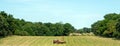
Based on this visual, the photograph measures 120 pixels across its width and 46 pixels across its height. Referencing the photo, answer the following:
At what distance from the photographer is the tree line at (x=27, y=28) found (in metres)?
76.6

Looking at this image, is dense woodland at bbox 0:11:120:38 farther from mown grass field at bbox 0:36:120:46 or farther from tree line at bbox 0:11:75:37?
mown grass field at bbox 0:36:120:46

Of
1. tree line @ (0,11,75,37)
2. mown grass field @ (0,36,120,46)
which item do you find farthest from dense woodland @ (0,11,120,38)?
mown grass field @ (0,36,120,46)

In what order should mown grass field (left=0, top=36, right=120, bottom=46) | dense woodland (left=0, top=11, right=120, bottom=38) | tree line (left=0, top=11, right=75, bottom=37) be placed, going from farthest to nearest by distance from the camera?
tree line (left=0, top=11, right=75, bottom=37) < dense woodland (left=0, top=11, right=120, bottom=38) < mown grass field (left=0, top=36, right=120, bottom=46)

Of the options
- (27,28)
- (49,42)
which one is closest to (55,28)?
(27,28)

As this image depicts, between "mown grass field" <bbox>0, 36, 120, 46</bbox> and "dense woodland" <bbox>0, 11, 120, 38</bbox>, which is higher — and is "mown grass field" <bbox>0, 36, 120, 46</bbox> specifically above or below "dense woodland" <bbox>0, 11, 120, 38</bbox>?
below

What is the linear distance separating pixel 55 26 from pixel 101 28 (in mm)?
59740

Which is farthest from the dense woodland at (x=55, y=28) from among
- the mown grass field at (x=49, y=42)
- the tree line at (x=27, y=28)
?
the mown grass field at (x=49, y=42)

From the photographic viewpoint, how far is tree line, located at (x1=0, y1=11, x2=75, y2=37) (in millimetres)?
76562

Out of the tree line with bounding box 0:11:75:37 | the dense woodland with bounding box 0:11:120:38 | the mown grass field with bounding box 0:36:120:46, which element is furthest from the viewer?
the tree line with bounding box 0:11:75:37

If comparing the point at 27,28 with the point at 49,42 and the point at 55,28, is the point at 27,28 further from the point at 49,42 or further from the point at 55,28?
the point at 49,42

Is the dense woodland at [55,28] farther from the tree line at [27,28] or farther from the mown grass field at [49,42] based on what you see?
the mown grass field at [49,42]

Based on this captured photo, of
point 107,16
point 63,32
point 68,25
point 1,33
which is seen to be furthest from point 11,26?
point 68,25

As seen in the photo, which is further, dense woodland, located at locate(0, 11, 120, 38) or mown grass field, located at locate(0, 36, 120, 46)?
dense woodland, located at locate(0, 11, 120, 38)

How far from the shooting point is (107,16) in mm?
113000
